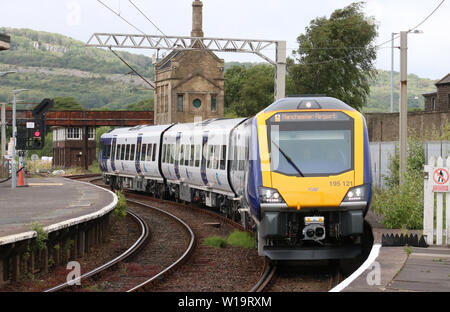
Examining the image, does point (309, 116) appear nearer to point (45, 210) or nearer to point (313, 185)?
point (313, 185)

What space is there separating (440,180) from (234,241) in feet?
19.1

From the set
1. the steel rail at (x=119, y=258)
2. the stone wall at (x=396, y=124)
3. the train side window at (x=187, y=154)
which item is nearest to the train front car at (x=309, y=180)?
the steel rail at (x=119, y=258)

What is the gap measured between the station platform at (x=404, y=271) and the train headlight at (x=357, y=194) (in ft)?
3.08

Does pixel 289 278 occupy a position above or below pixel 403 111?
below

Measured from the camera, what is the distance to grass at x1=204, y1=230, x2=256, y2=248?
60.6 ft

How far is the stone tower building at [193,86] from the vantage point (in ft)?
263

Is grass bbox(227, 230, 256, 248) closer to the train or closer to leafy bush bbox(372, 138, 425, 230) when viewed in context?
leafy bush bbox(372, 138, 425, 230)

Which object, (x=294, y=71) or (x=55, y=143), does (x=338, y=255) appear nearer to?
(x=294, y=71)

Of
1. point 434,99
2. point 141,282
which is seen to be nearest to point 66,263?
point 141,282

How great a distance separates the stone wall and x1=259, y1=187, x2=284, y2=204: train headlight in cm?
1485

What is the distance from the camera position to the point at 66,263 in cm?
1582

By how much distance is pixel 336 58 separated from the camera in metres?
62.1

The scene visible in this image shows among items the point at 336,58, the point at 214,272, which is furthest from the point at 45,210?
the point at 336,58
